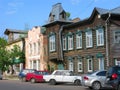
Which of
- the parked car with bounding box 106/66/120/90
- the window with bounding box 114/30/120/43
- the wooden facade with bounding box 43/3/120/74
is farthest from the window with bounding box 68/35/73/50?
the parked car with bounding box 106/66/120/90

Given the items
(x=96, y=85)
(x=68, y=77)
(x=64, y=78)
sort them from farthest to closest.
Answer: (x=64, y=78) < (x=68, y=77) < (x=96, y=85)

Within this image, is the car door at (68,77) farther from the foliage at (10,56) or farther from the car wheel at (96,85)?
the foliage at (10,56)

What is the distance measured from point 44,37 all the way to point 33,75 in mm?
15589

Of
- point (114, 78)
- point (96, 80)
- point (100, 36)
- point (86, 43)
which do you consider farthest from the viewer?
point (86, 43)

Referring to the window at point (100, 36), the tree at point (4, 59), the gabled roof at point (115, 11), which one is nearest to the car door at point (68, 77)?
the window at point (100, 36)

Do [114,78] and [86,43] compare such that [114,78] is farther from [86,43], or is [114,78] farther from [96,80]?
[86,43]

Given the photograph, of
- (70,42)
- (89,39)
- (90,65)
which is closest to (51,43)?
(70,42)

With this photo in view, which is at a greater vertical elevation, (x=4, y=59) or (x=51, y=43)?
(x=51, y=43)

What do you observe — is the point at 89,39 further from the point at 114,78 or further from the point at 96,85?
the point at 114,78

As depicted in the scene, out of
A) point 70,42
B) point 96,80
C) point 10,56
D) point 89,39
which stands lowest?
point 96,80

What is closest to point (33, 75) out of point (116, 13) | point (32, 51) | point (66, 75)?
point (66, 75)

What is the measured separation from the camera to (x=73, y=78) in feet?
110

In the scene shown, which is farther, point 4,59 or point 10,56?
point 10,56

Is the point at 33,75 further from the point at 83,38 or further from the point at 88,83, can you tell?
the point at 88,83
